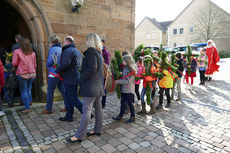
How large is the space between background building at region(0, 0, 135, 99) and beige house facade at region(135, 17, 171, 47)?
1383 inches

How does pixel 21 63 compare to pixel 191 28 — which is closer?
pixel 21 63

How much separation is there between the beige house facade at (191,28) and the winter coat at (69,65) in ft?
110

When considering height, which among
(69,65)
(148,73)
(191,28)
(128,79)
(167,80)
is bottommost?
(167,80)

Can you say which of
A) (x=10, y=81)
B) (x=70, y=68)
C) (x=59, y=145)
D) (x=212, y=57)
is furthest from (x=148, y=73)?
(x=212, y=57)

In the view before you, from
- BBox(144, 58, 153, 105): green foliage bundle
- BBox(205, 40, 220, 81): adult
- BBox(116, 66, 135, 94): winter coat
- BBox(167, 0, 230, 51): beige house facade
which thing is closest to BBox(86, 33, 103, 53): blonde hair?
BBox(116, 66, 135, 94): winter coat

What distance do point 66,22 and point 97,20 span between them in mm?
1264

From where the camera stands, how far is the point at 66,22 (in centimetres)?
579

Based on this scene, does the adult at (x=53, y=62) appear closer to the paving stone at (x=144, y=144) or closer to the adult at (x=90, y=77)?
the adult at (x=90, y=77)

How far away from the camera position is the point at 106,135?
3.49 m

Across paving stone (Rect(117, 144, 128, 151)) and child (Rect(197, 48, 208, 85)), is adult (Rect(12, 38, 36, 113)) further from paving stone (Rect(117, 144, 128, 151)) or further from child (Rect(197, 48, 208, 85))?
child (Rect(197, 48, 208, 85))

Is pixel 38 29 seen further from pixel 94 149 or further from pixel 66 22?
pixel 94 149

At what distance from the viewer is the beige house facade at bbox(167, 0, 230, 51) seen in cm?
3172

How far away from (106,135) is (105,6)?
5.03 metres

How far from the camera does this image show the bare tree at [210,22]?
30594 millimetres
